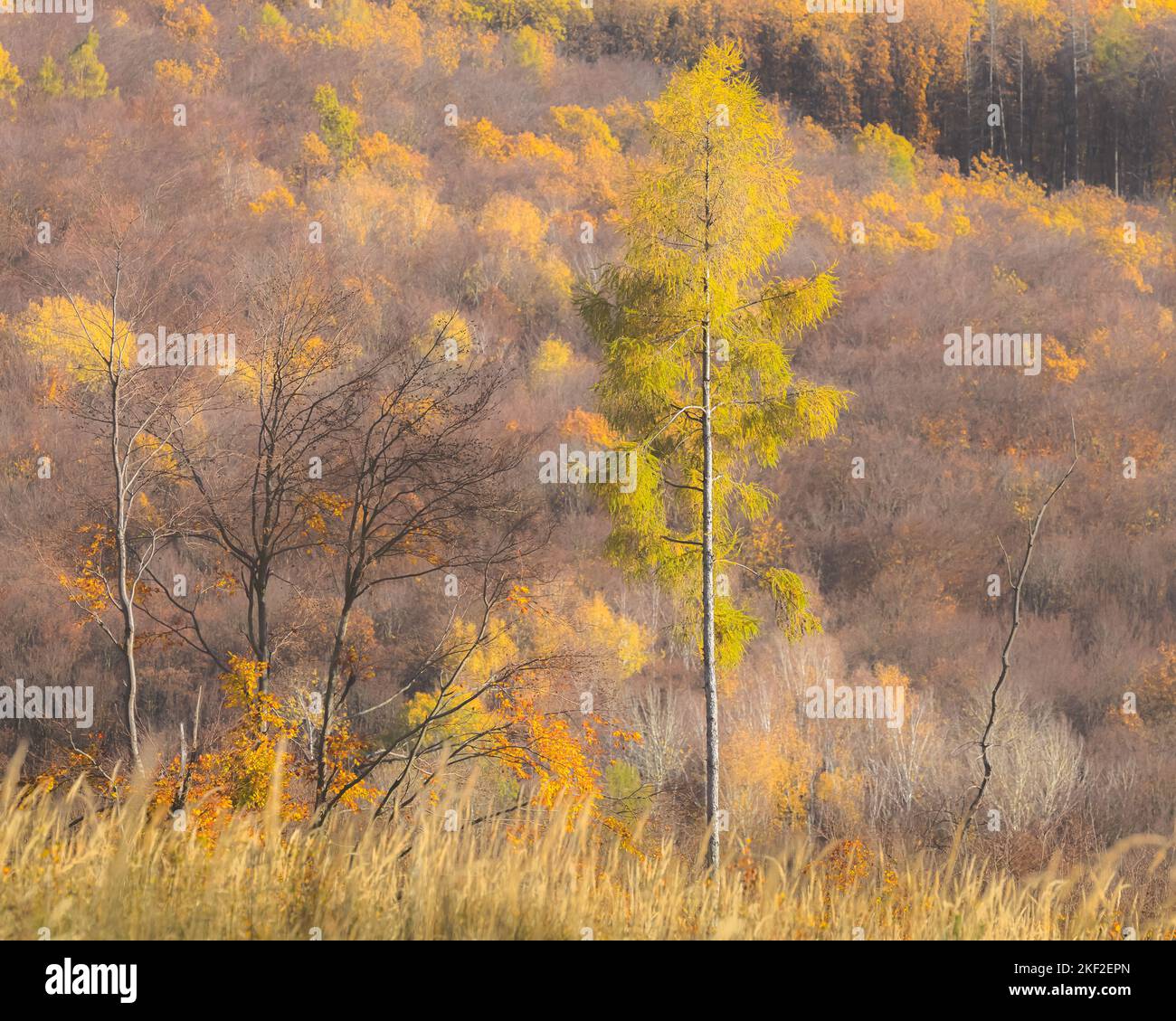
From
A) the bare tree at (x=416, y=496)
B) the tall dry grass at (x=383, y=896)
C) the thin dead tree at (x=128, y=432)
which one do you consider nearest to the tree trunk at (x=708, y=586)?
the bare tree at (x=416, y=496)

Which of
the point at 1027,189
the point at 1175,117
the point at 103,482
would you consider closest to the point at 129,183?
the point at 103,482

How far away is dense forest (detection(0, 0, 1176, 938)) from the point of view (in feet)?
47.7

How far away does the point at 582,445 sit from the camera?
105 ft

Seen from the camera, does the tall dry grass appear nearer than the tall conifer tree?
Yes

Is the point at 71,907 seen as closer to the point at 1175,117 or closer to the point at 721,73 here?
the point at 721,73

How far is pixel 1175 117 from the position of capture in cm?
6134

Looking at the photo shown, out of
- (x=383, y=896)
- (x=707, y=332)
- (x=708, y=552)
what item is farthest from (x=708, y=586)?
(x=383, y=896)

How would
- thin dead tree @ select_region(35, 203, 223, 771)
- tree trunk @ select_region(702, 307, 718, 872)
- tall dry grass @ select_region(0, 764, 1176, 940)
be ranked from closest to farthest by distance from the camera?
1. tall dry grass @ select_region(0, 764, 1176, 940)
2. thin dead tree @ select_region(35, 203, 223, 771)
3. tree trunk @ select_region(702, 307, 718, 872)

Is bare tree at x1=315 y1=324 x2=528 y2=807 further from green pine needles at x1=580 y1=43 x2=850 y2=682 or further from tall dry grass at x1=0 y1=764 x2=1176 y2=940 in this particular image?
tall dry grass at x1=0 y1=764 x2=1176 y2=940

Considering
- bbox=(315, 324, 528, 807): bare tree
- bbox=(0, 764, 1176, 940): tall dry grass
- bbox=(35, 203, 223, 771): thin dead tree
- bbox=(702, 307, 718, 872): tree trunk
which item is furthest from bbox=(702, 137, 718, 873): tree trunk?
bbox=(0, 764, 1176, 940): tall dry grass

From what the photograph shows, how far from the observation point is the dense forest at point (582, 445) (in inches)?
573

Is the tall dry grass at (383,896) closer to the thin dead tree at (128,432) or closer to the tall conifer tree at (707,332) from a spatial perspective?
the thin dead tree at (128,432)

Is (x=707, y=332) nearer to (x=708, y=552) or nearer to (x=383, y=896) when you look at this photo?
(x=708, y=552)

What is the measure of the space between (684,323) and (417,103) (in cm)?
4665
